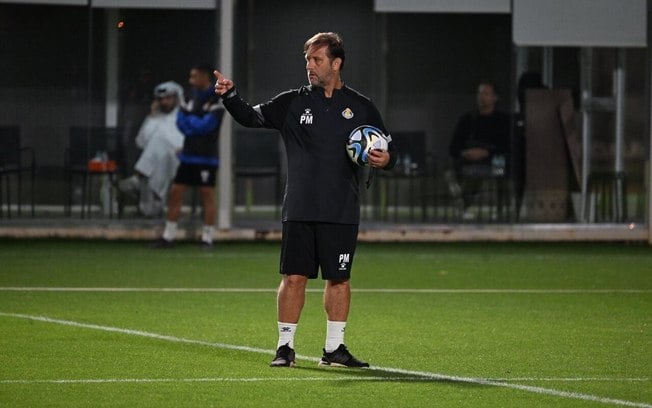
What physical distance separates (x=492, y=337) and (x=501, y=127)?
10219mm

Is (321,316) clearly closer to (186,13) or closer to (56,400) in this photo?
(56,400)

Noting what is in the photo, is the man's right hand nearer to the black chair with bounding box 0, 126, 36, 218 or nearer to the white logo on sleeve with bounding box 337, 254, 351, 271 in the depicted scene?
the white logo on sleeve with bounding box 337, 254, 351, 271

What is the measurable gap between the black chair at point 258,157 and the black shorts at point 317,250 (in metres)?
11.6

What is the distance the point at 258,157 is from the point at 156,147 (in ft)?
4.99

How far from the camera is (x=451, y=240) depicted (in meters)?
20.5

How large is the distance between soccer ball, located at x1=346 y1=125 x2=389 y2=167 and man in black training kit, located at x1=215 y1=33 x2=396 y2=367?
8cm

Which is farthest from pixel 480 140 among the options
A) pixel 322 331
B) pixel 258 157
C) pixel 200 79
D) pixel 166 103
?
pixel 322 331

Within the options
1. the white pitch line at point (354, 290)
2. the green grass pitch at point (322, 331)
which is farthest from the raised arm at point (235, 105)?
the white pitch line at point (354, 290)

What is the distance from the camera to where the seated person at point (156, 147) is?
20.4 metres

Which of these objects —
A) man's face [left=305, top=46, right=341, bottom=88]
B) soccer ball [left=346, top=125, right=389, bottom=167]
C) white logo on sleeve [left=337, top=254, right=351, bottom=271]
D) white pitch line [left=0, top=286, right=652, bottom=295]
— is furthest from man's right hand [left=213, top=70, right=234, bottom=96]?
white pitch line [left=0, top=286, right=652, bottom=295]

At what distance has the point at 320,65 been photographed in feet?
30.5

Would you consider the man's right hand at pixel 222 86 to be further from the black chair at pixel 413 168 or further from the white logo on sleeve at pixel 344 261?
the black chair at pixel 413 168

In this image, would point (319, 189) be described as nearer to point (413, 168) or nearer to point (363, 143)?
point (363, 143)

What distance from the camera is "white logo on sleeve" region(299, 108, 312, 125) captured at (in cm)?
938
